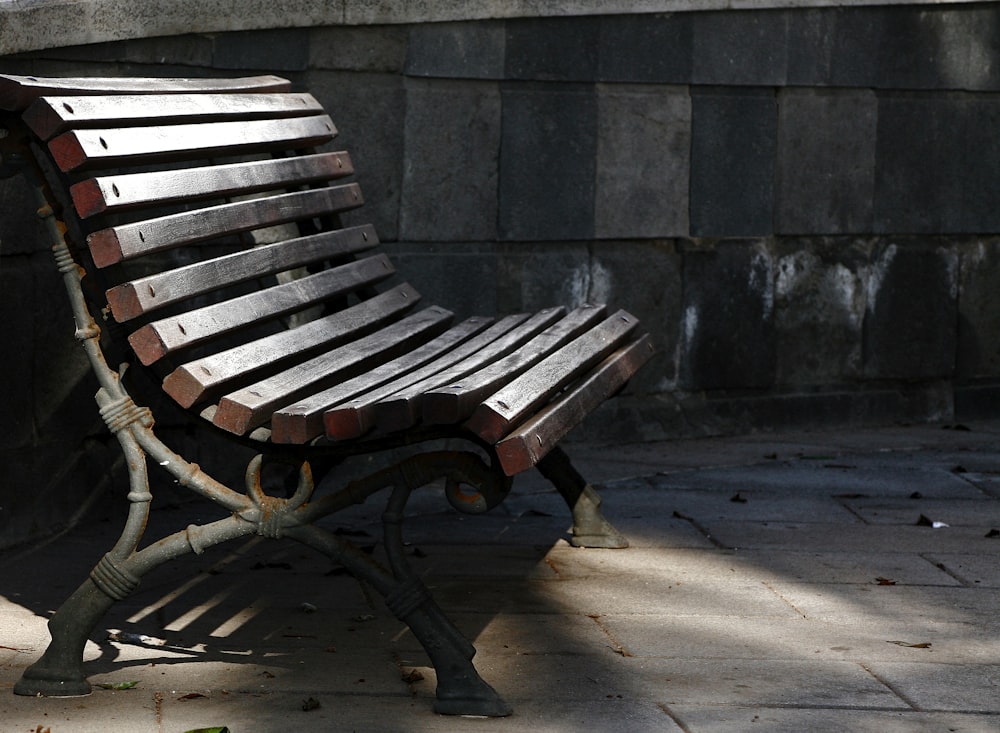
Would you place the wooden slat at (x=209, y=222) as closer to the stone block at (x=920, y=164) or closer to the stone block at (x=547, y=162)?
the stone block at (x=547, y=162)

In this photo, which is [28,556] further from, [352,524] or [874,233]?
[874,233]

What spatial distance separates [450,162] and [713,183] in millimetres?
1140

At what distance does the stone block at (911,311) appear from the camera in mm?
6250

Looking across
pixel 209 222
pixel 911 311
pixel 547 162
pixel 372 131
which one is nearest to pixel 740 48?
pixel 547 162

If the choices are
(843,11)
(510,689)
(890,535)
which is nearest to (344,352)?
(510,689)

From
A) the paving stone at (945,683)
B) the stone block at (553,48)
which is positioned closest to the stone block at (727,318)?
the stone block at (553,48)

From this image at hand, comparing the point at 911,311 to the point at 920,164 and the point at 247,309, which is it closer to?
the point at 920,164

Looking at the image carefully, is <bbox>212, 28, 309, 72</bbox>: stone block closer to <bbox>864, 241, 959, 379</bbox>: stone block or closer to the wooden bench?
the wooden bench

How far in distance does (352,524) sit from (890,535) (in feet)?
5.17

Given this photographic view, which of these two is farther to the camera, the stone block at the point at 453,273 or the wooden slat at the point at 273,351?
the stone block at the point at 453,273

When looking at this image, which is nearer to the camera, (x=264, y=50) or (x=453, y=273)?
(x=264, y=50)

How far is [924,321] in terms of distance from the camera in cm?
634

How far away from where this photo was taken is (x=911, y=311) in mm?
6309

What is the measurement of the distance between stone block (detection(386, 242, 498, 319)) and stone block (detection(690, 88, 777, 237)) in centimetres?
92
